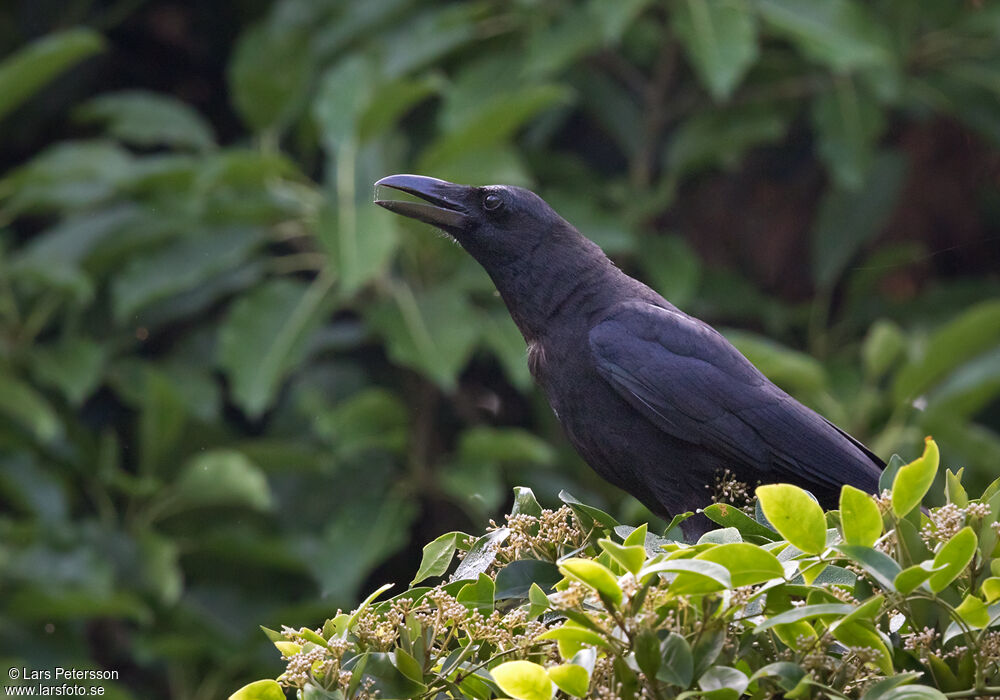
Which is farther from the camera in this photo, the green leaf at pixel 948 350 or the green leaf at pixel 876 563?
the green leaf at pixel 948 350

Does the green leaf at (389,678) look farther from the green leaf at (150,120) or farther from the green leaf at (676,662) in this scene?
the green leaf at (150,120)

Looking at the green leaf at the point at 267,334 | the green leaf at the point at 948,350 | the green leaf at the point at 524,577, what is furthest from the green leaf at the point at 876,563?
the green leaf at the point at 948,350

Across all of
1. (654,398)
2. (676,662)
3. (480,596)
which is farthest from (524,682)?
(654,398)

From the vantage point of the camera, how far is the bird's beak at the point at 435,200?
9.71 feet

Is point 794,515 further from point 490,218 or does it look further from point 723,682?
point 490,218

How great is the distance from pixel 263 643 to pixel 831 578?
340 centimetres

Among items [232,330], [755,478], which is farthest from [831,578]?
[232,330]

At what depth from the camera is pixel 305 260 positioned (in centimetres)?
503

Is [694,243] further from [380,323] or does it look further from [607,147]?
[380,323]

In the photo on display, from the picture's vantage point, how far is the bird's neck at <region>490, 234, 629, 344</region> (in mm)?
2922

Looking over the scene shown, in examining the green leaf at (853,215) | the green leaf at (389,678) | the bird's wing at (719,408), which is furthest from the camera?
the green leaf at (853,215)

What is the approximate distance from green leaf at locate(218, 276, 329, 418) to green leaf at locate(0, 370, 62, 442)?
647mm

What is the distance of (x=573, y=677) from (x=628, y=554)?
0.51 ft

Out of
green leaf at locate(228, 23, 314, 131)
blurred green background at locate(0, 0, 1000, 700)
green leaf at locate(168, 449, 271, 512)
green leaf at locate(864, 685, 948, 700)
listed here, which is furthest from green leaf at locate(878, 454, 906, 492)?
green leaf at locate(228, 23, 314, 131)
